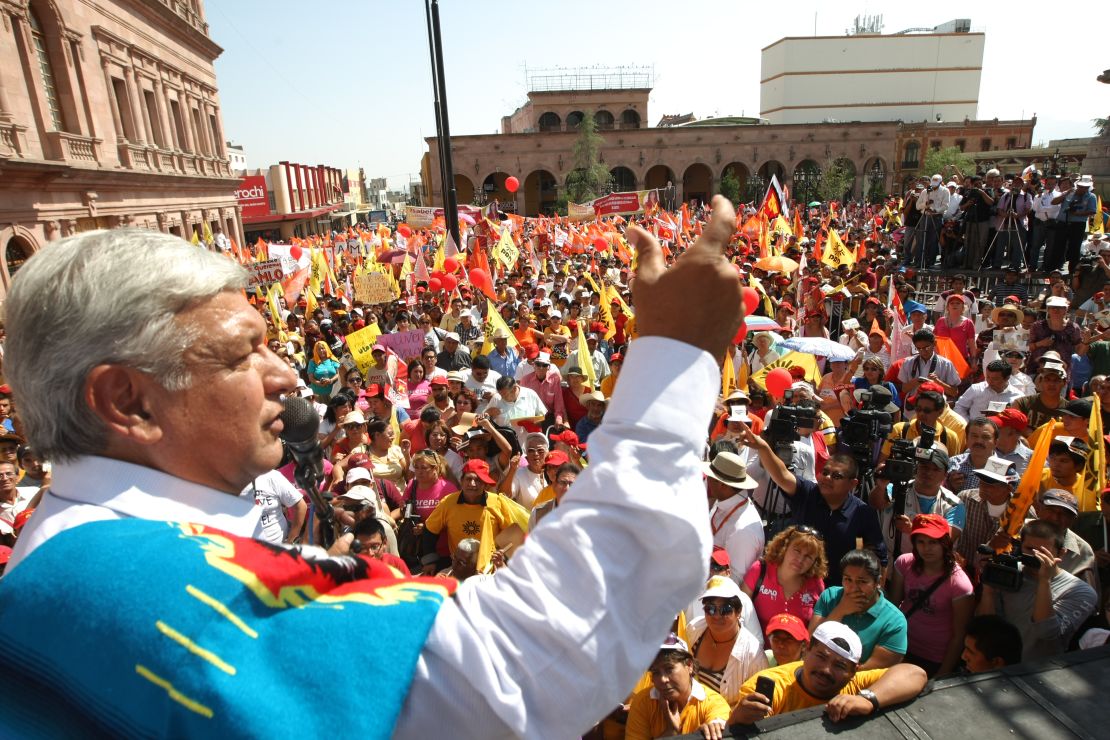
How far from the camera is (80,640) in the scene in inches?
27.8

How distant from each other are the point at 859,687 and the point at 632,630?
8.45 ft

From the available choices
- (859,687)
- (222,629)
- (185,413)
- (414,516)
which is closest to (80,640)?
(222,629)

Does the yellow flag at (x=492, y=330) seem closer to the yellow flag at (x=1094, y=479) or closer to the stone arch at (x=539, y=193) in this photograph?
the yellow flag at (x=1094, y=479)

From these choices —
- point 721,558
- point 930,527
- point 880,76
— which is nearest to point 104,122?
point 721,558

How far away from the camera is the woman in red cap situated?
136 inches

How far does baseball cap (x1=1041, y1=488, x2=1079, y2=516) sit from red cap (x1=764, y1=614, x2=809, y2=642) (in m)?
1.60

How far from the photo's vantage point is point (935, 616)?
3504 mm

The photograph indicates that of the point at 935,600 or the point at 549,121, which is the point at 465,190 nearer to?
the point at 549,121

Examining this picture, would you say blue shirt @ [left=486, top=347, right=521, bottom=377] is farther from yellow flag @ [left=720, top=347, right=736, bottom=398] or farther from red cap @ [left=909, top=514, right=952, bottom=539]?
red cap @ [left=909, top=514, right=952, bottom=539]

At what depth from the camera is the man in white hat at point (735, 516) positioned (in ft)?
13.0

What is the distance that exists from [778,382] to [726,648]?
3.40 metres

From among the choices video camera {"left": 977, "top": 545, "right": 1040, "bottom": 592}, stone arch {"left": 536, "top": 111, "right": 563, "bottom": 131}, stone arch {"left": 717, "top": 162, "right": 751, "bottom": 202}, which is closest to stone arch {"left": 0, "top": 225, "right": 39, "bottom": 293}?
video camera {"left": 977, "top": 545, "right": 1040, "bottom": 592}

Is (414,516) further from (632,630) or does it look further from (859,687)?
(632,630)

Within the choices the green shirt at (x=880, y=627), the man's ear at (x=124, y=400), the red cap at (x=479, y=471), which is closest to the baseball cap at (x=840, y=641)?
the green shirt at (x=880, y=627)
